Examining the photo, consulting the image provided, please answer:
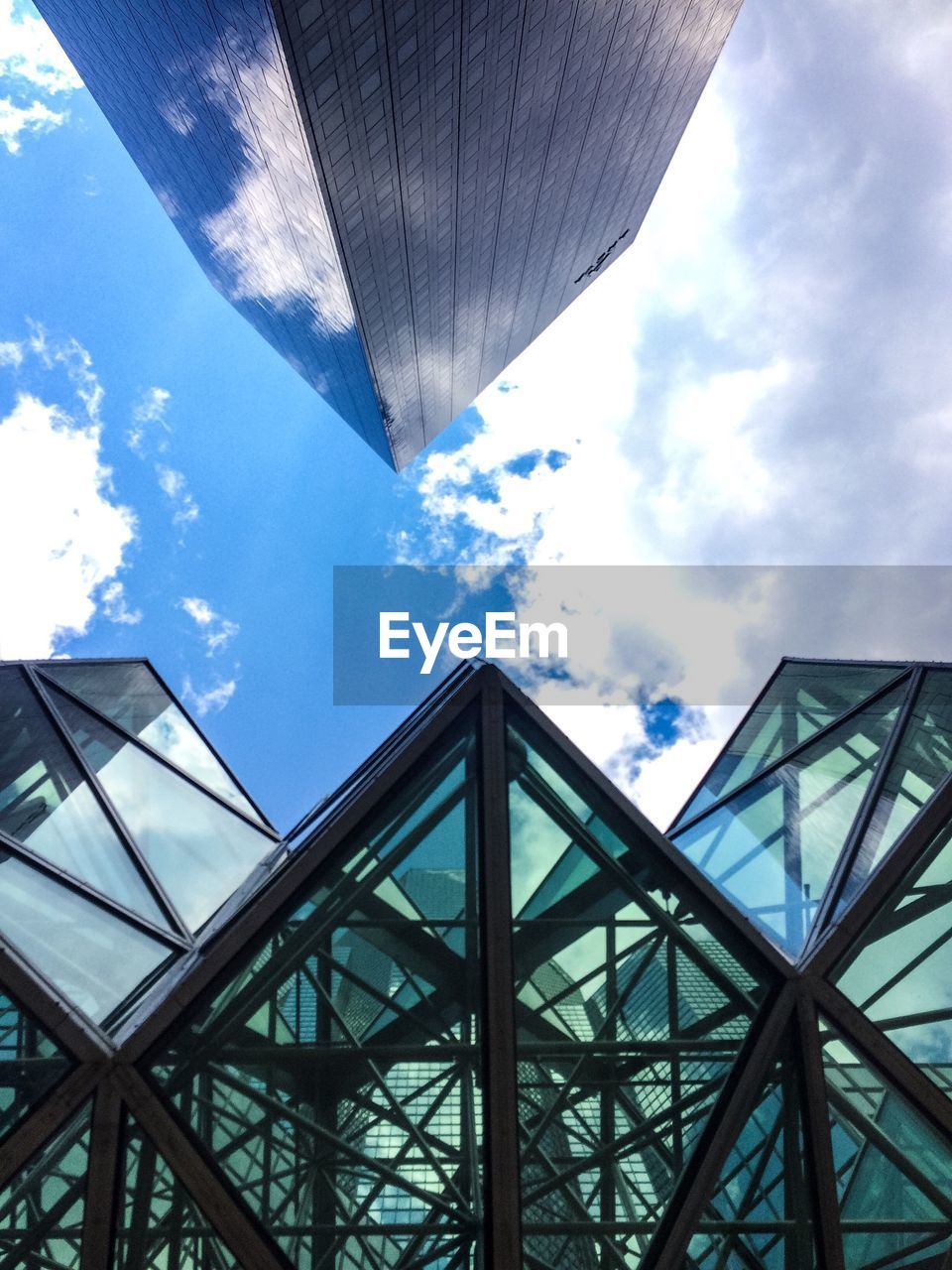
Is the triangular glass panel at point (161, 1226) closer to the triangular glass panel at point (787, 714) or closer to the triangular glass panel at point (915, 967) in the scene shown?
the triangular glass panel at point (915, 967)

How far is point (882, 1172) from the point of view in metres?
10.4

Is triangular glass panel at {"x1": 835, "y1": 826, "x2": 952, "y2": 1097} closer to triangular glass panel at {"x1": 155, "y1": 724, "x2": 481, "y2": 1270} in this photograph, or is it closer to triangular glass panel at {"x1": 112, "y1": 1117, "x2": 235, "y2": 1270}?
triangular glass panel at {"x1": 155, "y1": 724, "x2": 481, "y2": 1270}

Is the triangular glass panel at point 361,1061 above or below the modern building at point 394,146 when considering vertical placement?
below

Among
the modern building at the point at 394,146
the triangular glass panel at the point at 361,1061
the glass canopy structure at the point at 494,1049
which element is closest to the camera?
the glass canopy structure at the point at 494,1049

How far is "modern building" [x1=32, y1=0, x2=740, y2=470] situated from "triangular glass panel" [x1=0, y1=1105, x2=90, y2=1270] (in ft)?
90.6

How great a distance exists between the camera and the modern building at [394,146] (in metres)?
28.7

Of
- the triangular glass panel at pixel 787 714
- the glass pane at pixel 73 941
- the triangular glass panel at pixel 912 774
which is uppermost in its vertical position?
the triangular glass panel at pixel 787 714

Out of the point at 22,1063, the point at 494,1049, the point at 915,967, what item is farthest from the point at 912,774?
the point at 22,1063

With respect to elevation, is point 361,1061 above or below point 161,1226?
above

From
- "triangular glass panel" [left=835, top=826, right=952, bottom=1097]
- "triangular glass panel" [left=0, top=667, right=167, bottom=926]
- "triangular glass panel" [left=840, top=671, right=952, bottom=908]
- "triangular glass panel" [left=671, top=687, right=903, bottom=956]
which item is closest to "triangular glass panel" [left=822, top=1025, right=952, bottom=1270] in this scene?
"triangular glass panel" [left=835, top=826, right=952, bottom=1097]

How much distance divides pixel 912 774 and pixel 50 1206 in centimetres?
1339

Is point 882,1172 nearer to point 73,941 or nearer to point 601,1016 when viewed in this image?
point 601,1016

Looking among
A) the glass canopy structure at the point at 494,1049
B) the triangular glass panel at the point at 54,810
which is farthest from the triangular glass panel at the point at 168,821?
the glass canopy structure at the point at 494,1049

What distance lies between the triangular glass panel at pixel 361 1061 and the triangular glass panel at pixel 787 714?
1016cm
